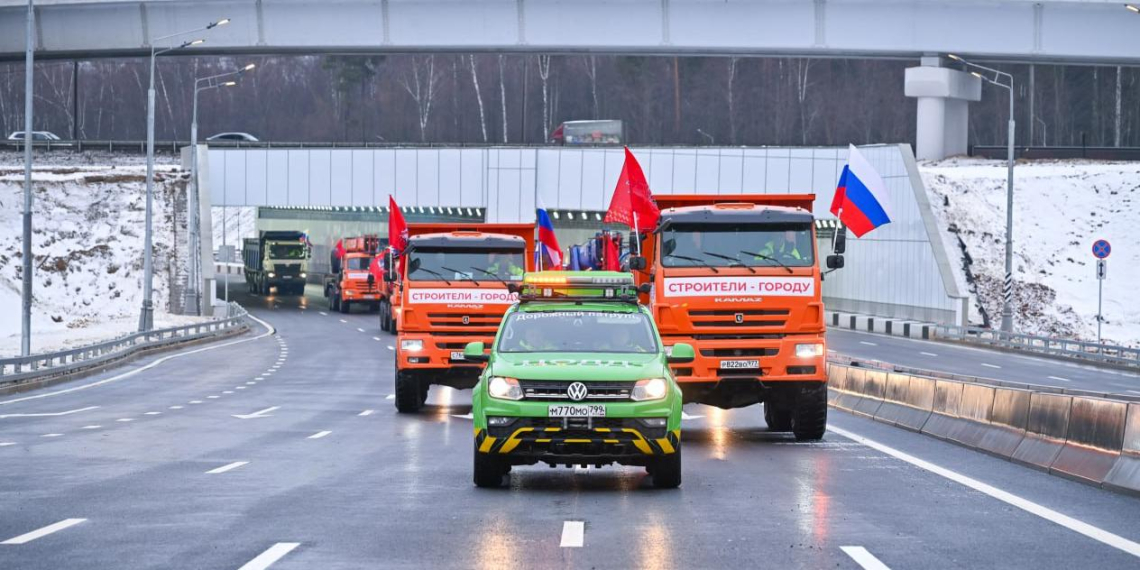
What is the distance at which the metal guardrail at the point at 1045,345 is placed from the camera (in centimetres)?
4541

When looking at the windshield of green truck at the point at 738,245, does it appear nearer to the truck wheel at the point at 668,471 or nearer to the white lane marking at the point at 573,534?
the truck wheel at the point at 668,471

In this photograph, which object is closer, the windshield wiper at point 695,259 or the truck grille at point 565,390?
the truck grille at point 565,390

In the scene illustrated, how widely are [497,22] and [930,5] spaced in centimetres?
1580

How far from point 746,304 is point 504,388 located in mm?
6369

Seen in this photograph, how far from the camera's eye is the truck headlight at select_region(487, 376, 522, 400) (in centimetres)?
1449

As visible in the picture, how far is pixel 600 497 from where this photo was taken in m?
14.4

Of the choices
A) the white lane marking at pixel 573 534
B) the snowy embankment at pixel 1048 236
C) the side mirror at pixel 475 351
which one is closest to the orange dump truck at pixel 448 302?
the side mirror at pixel 475 351

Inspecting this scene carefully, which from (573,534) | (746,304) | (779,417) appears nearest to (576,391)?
(573,534)


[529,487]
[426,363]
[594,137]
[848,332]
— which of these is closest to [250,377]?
[426,363]

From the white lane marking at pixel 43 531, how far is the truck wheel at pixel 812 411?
10392mm

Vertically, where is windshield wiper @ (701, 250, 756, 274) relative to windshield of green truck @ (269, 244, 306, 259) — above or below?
above

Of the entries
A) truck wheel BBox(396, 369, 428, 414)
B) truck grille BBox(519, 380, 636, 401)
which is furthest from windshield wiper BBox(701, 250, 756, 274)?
truck wheel BBox(396, 369, 428, 414)

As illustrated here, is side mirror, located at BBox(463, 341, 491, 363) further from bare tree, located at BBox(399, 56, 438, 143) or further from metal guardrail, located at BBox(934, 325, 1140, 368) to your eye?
bare tree, located at BBox(399, 56, 438, 143)

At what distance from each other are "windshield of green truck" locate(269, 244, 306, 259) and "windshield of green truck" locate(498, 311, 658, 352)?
7008 cm
